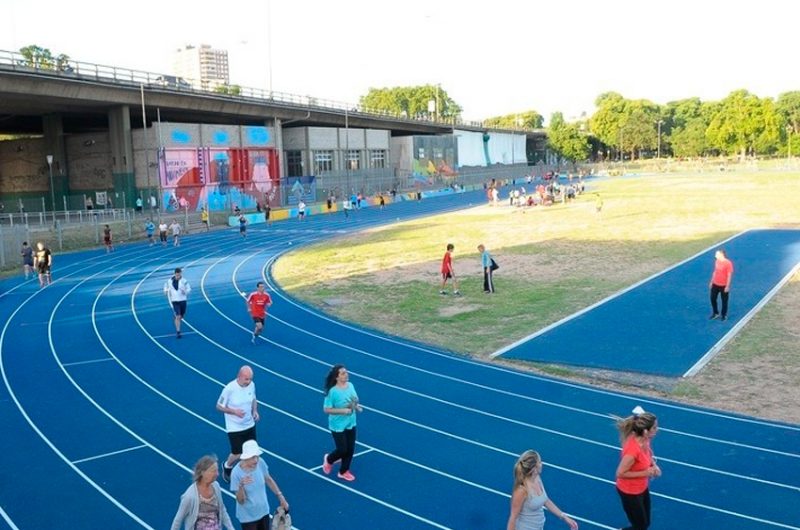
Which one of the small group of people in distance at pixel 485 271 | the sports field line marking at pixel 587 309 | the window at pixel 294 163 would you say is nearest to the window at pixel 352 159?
the window at pixel 294 163

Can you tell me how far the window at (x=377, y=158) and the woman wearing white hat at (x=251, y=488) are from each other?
239 ft

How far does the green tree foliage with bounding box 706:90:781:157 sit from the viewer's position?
408 feet

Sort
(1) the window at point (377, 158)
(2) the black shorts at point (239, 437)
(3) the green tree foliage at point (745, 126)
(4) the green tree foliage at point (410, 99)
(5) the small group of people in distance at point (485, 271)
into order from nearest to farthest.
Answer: (2) the black shorts at point (239, 437) < (5) the small group of people in distance at point (485, 271) < (1) the window at point (377, 158) < (3) the green tree foliage at point (745, 126) < (4) the green tree foliage at point (410, 99)

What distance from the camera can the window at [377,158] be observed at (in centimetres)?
7919

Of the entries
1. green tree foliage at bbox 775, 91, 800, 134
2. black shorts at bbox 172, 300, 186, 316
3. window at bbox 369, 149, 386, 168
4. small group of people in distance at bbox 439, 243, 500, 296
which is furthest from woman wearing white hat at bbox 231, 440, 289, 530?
green tree foliage at bbox 775, 91, 800, 134

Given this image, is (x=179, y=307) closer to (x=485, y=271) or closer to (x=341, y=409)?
(x=485, y=271)

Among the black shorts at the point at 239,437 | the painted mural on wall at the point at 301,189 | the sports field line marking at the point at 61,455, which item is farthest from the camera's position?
the painted mural on wall at the point at 301,189

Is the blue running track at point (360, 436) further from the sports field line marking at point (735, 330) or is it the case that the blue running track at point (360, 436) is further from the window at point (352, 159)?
the window at point (352, 159)

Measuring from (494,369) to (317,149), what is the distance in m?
57.5

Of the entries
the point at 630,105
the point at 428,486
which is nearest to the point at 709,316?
the point at 428,486

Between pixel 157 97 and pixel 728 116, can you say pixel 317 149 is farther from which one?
pixel 728 116

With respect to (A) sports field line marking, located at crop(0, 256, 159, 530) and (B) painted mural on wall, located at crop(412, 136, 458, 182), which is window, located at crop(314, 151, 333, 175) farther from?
(A) sports field line marking, located at crop(0, 256, 159, 530)

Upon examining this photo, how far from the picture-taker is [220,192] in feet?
183

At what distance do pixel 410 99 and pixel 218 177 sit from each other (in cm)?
10917
